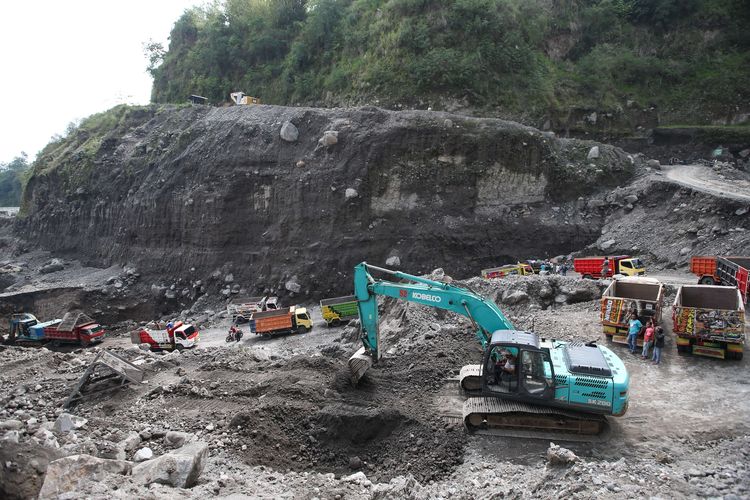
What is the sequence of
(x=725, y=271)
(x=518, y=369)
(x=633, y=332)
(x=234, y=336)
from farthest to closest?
1. (x=234, y=336)
2. (x=725, y=271)
3. (x=633, y=332)
4. (x=518, y=369)

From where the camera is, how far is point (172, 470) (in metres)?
6.15

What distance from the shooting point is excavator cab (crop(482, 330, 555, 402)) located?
311 inches

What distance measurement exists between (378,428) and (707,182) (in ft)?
69.3

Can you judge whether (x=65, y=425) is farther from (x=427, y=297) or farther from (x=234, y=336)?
(x=234, y=336)

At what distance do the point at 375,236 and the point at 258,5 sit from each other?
27232 mm

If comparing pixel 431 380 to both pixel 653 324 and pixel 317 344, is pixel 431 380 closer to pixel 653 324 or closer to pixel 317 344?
pixel 653 324

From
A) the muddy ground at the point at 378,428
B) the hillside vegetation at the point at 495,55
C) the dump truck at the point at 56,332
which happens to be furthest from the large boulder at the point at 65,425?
the hillside vegetation at the point at 495,55

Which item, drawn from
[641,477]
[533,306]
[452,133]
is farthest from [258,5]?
[641,477]

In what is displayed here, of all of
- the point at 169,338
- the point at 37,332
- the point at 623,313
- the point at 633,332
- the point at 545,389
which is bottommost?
the point at 37,332

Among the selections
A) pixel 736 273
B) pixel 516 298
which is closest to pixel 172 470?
pixel 516 298

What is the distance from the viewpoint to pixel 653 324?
11039mm

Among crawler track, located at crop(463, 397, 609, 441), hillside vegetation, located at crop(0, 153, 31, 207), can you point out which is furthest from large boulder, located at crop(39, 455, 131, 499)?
hillside vegetation, located at crop(0, 153, 31, 207)

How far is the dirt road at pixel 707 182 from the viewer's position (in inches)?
782

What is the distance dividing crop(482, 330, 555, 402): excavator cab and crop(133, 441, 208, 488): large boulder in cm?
461
